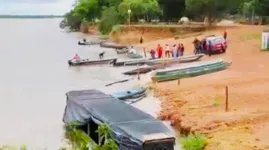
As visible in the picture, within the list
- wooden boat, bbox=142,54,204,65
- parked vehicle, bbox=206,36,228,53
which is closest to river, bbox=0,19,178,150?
wooden boat, bbox=142,54,204,65

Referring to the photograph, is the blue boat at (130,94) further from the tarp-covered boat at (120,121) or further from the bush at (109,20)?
the bush at (109,20)

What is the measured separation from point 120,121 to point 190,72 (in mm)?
16253

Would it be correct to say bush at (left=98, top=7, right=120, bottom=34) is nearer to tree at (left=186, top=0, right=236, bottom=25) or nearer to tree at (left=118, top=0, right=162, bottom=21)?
tree at (left=118, top=0, right=162, bottom=21)

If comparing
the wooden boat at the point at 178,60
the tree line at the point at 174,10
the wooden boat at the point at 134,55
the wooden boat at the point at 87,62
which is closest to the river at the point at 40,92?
the wooden boat at the point at 87,62

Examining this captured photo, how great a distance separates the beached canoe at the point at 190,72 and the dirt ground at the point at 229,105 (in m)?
0.65

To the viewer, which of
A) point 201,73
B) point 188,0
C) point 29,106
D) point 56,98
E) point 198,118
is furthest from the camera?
point 188,0

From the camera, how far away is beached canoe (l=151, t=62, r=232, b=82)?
31422mm

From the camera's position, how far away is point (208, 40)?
144 feet

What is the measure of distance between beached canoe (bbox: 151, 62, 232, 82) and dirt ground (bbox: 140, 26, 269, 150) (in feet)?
2.14

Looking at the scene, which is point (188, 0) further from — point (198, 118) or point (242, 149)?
point (242, 149)

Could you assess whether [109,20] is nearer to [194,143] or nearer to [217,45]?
[217,45]

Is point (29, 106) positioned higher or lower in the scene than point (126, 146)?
lower

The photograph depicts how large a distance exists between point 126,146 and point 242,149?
3180 mm

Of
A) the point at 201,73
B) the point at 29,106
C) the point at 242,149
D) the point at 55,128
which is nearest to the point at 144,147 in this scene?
the point at 242,149
